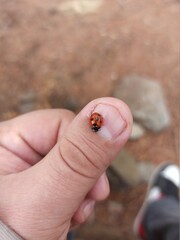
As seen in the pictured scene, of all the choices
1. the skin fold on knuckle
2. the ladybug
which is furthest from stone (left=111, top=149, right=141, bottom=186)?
the ladybug

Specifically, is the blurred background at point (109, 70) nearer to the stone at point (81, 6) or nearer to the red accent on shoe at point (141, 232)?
the stone at point (81, 6)

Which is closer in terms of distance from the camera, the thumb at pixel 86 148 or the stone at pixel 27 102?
the thumb at pixel 86 148

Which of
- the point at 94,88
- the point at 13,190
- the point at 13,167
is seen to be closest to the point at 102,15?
the point at 94,88

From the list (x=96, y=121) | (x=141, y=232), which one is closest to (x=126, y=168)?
(x=141, y=232)

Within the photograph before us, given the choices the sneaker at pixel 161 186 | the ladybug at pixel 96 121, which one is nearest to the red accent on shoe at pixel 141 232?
the sneaker at pixel 161 186

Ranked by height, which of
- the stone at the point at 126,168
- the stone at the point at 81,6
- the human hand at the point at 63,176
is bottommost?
the stone at the point at 126,168

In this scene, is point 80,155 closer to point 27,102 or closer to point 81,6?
point 27,102

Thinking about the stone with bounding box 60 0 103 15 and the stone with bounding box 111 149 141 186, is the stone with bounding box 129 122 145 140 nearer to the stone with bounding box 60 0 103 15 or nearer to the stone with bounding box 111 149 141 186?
the stone with bounding box 111 149 141 186

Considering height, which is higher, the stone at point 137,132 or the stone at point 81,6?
the stone at point 81,6
